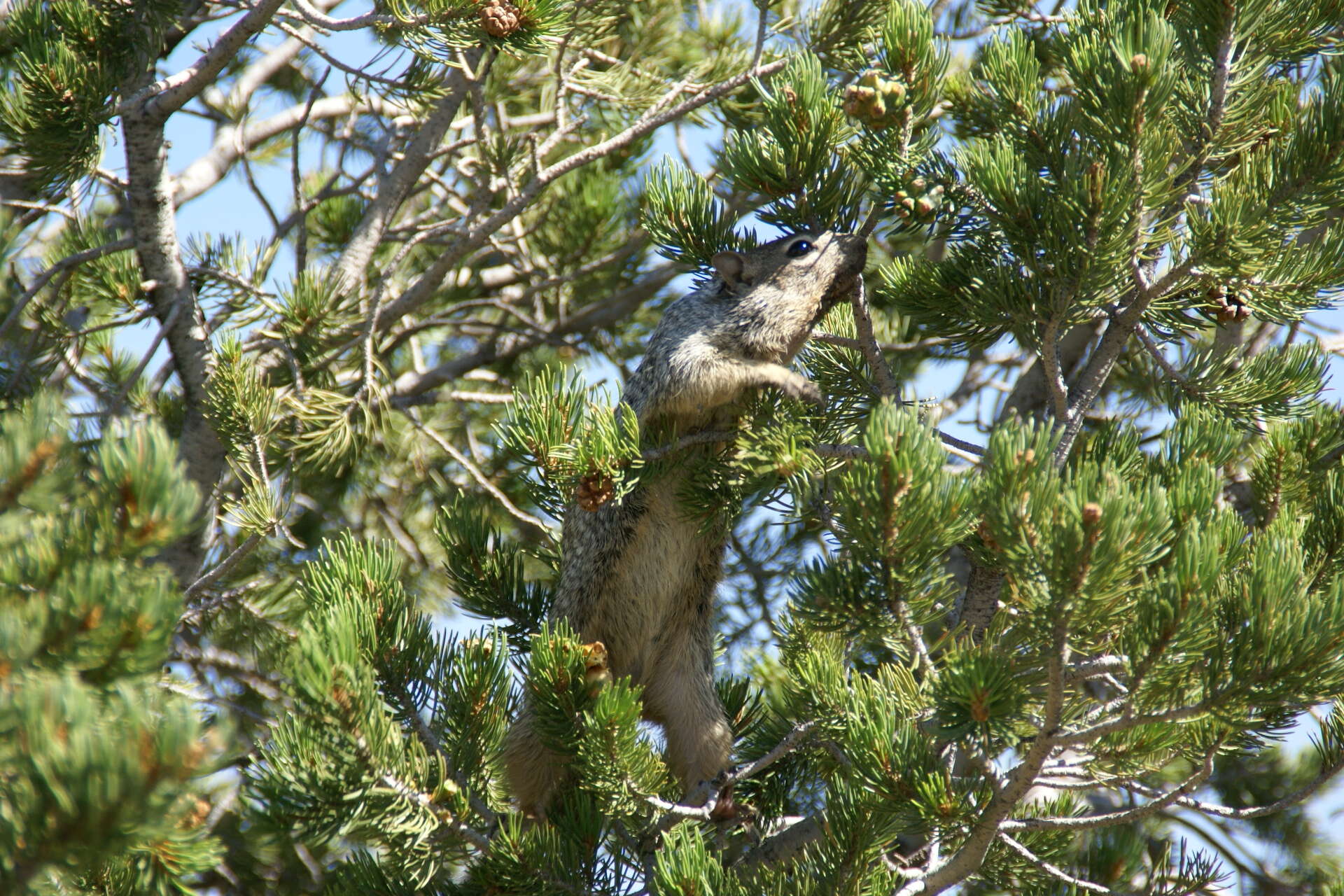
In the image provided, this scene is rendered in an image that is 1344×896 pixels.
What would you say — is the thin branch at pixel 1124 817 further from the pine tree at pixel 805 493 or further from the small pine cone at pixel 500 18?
the small pine cone at pixel 500 18

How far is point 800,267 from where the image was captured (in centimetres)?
279

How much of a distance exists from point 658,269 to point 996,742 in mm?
3177

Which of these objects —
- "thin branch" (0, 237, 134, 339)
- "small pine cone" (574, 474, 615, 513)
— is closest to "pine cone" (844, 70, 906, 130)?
"small pine cone" (574, 474, 615, 513)

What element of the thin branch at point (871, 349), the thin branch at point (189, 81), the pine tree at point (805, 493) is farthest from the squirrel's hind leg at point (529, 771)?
the thin branch at point (189, 81)

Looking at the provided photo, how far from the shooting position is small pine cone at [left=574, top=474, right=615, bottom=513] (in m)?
1.98

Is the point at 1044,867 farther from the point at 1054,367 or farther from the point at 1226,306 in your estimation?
the point at 1226,306

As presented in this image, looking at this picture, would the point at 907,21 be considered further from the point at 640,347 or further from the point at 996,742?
the point at 640,347

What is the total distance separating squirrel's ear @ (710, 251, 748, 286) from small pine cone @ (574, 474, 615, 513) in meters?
0.82

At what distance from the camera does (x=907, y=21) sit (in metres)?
2.05

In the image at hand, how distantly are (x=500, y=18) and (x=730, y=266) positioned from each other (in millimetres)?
852

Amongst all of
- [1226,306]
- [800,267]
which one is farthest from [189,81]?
[1226,306]

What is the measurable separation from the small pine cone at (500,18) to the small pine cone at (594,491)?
101 cm

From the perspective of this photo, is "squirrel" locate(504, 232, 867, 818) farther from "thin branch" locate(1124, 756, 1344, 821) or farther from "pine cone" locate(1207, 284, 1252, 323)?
"thin branch" locate(1124, 756, 1344, 821)

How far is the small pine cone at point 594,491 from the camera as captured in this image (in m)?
1.98
